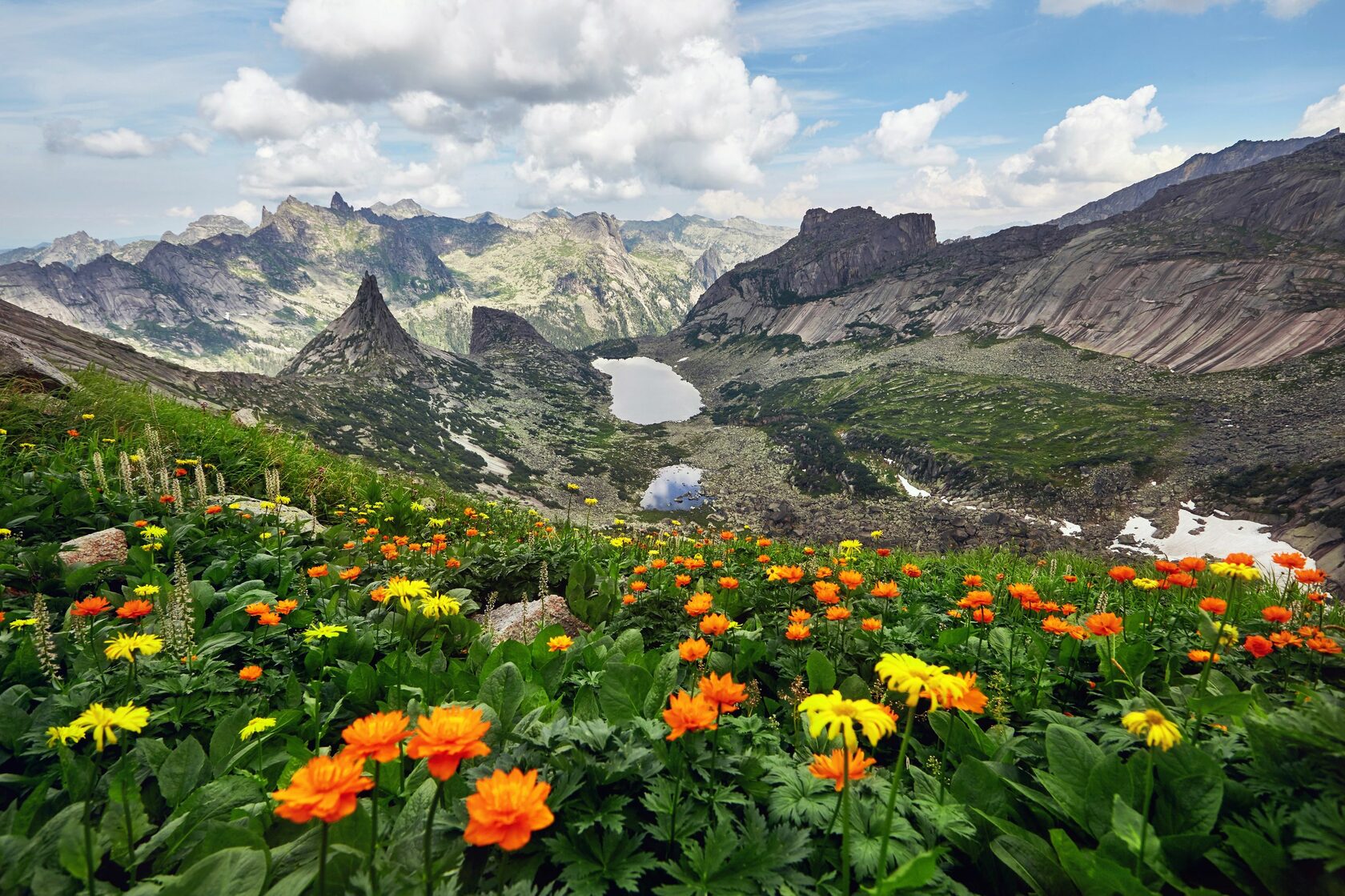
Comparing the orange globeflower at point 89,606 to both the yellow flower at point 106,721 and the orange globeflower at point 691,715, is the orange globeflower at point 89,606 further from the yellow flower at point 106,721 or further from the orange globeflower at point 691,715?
the orange globeflower at point 691,715

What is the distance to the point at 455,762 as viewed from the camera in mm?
1783

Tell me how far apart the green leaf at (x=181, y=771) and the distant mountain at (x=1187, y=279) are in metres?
140

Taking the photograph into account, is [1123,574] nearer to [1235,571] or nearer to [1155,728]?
[1235,571]

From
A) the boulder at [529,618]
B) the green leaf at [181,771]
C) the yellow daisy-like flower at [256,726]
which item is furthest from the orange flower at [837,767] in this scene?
the boulder at [529,618]

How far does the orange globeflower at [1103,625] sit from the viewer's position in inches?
147

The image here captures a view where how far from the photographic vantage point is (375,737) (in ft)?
5.78

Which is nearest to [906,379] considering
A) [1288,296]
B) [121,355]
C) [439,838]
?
[1288,296]

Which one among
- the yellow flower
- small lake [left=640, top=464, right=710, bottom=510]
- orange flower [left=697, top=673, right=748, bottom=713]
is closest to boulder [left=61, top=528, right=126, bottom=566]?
the yellow flower

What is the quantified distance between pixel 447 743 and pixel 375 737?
239 millimetres

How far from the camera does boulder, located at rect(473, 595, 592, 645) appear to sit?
18.4ft

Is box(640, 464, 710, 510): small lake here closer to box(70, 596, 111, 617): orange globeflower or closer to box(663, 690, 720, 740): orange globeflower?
box(70, 596, 111, 617): orange globeflower

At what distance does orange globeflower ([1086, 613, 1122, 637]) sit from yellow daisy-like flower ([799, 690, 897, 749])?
266 cm

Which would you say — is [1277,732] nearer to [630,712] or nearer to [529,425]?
[630,712]

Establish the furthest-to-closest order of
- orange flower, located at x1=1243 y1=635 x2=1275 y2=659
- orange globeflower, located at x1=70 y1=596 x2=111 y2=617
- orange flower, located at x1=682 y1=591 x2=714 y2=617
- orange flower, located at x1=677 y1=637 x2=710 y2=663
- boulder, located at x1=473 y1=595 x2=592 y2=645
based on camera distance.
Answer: boulder, located at x1=473 y1=595 x2=592 y2=645
orange flower, located at x1=682 y1=591 x2=714 y2=617
orange flower, located at x1=1243 y1=635 x2=1275 y2=659
orange globeflower, located at x1=70 y1=596 x2=111 y2=617
orange flower, located at x1=677 y1=637 x2=710 y2=663
